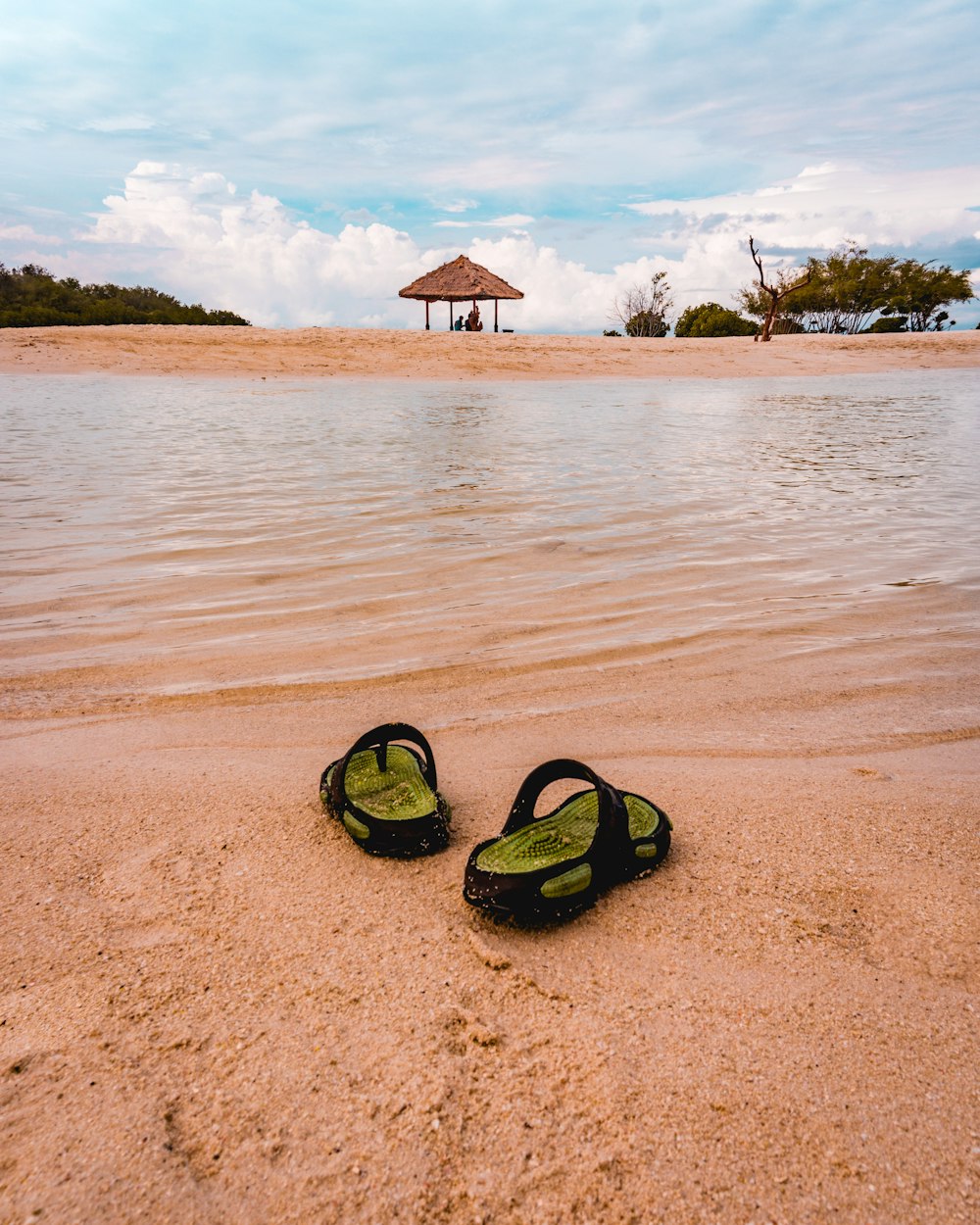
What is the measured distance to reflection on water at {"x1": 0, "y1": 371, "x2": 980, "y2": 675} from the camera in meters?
3.75

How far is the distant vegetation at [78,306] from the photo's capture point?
32.3m

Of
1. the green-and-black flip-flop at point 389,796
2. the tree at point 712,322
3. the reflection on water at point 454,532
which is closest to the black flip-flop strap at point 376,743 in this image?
the green-and-black flip-flop at point 389,796

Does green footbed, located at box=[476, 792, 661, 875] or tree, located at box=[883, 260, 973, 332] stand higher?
tree, located at box=[883, 260, 973, 332]

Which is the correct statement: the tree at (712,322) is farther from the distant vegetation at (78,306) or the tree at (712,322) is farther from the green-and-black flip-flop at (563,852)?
the green-and-black flip-flop at (563,852)

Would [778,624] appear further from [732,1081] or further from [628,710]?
[732,1081]

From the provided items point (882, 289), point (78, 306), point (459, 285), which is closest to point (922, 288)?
point (882, 289)

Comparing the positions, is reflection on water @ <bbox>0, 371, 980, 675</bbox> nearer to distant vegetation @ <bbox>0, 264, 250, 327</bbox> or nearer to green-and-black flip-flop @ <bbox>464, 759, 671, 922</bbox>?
green-and-black flip-flop @ <bbox>464, 759, 671, 922</bbox>

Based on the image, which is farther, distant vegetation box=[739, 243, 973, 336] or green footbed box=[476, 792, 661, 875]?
distant vegetation box=[739, 243, 973, 336]

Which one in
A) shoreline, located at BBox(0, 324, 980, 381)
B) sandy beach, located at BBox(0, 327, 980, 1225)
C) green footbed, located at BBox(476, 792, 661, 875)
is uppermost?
shoreline, located at BBox(0, 324, 980, 381)

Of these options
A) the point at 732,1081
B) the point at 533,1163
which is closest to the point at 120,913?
the point at 533,1163

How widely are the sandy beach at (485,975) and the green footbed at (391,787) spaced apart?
126 mm

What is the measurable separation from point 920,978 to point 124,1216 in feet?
4.98

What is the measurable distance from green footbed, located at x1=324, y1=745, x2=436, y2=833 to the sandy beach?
4.9 inches

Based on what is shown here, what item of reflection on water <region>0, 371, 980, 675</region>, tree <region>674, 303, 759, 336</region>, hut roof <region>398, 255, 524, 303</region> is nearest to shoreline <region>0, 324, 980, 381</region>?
hut roof <region>398, 255, 524, 303</region>
